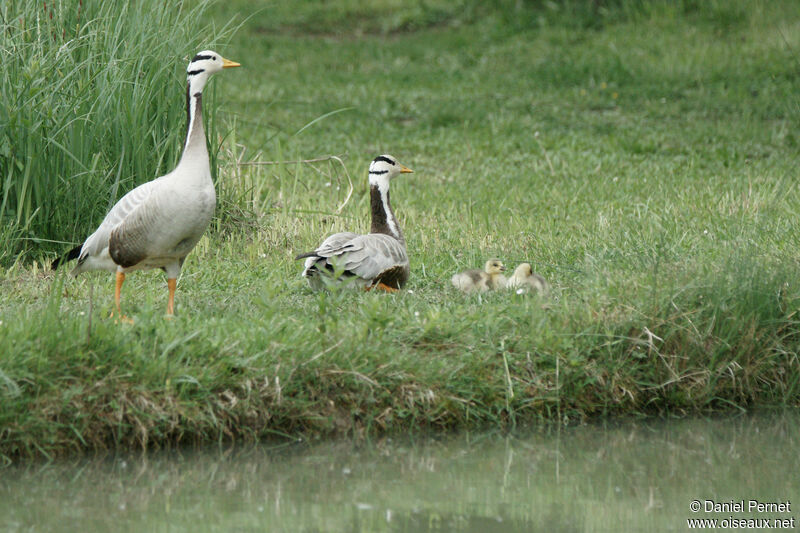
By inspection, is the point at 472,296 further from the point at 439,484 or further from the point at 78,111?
the point at 78,111

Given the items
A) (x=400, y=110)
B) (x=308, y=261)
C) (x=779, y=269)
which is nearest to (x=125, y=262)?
(x=308, y=261)

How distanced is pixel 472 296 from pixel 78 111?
11.8ft

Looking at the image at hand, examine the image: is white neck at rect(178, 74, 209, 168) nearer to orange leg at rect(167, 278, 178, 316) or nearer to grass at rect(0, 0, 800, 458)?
orange leg at rect(167, 278, 178, 316)

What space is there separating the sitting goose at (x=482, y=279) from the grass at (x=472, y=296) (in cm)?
13

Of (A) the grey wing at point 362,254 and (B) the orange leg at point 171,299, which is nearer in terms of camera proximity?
(B) the orange leg at point 171,299

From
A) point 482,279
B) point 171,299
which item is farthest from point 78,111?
point 482,279

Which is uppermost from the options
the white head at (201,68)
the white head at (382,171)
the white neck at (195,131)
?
the white head at (201,68)


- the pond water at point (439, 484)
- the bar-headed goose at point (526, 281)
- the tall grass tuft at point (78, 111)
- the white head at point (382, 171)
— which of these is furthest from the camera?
the white head at point (382, 171)

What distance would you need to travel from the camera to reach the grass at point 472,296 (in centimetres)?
590

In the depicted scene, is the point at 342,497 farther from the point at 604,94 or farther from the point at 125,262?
the point at 604,94

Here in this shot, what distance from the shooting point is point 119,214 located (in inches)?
284

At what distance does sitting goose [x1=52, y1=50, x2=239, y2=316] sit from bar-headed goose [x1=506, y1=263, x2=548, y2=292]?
6.94 ft

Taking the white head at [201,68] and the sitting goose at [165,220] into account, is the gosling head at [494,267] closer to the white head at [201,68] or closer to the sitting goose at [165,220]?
the sitting goose at [165,220]

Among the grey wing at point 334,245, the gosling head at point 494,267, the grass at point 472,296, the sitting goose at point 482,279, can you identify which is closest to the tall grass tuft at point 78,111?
the grass at point 472,296
